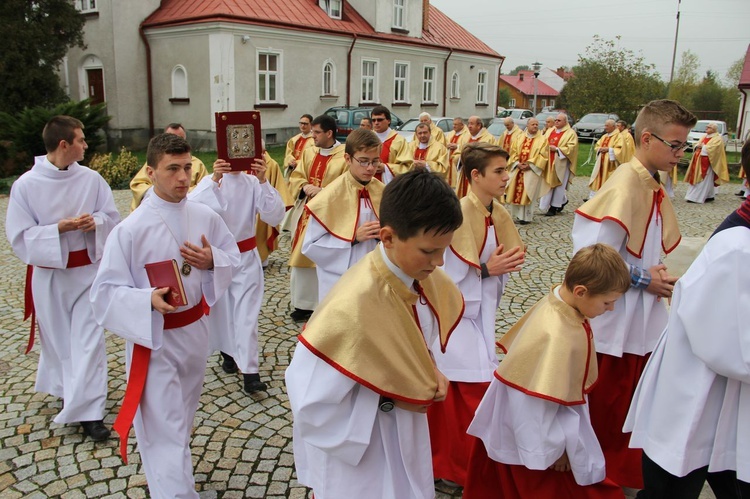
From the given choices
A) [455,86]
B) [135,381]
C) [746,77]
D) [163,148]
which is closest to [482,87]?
[455,86]

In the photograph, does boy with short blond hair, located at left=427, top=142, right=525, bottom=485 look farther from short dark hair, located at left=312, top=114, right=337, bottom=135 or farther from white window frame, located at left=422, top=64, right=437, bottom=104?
white window frame, located at left=422, top=64, right=437, bottom=104

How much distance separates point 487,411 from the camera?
3.10 metres

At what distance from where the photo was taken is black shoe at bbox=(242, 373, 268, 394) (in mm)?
4789

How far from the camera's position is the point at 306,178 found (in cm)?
784

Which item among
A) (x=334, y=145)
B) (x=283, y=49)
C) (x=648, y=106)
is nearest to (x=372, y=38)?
(x=283, y=49)

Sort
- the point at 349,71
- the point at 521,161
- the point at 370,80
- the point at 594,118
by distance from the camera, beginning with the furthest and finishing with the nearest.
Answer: the point at 594,118
the point at 370,80
the point at 349,71
the point at 521,161

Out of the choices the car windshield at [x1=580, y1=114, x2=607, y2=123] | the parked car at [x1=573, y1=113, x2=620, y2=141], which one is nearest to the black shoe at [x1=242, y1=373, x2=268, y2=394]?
the parked car at [x1=573, y1=113, x2=620, y2=141]

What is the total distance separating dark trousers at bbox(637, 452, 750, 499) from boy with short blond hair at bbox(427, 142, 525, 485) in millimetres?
1040

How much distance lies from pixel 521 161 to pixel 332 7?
16.9 m

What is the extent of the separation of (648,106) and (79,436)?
4.10m

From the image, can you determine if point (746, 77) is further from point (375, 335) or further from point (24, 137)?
point (375, 335)

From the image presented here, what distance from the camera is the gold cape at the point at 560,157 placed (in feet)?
41.8

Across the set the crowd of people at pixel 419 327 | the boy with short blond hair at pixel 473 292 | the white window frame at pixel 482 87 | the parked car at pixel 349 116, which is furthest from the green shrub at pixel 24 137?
the white window frame at pixel 482 87

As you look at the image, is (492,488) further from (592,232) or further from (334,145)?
(334,145)
